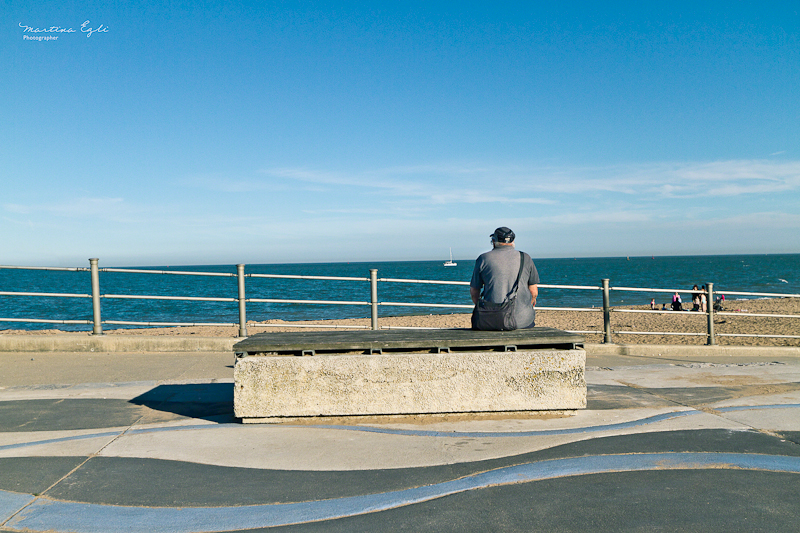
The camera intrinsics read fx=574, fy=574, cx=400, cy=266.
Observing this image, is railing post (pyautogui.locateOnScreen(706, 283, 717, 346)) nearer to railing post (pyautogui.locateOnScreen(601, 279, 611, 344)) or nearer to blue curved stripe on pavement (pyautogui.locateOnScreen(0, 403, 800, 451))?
railing post (pyautogui.locateOnScreen(601, 279, 611, 344))

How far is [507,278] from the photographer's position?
16.2 feet

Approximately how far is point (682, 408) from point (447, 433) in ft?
6.88

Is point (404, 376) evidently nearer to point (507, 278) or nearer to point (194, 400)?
point (507, 278)

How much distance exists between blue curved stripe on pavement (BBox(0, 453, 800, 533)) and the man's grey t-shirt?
169 centimetres

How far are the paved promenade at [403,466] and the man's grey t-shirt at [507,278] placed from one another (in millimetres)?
934

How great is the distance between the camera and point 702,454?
3650mm

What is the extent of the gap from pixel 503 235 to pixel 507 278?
0.42 m

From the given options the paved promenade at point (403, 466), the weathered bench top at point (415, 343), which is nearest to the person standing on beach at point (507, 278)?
the weathered bench top at point (415, 343)

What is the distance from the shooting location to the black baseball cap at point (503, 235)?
5098 mm

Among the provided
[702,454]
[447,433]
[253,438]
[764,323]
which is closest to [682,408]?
[702,454]

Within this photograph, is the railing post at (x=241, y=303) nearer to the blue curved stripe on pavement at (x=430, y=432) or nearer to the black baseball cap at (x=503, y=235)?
the blue curved stripe on pavement at (x=430, y=432)

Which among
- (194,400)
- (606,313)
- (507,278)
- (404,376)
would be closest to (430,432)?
(404,376)

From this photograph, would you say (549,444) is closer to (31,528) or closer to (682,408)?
(682,408)

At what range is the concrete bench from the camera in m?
4.41
